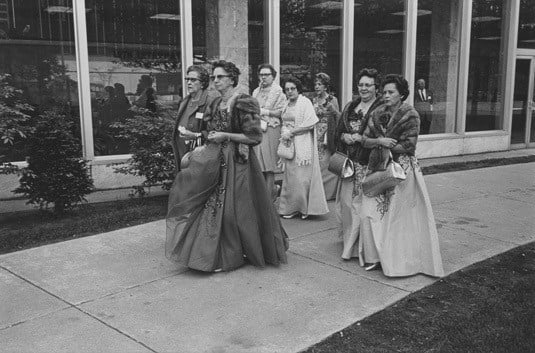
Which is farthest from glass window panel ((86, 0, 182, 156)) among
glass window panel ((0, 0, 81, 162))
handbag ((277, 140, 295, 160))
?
handbag ((277, 140, 295, 160))

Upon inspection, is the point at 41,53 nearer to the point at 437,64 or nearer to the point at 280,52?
the point at 280,52

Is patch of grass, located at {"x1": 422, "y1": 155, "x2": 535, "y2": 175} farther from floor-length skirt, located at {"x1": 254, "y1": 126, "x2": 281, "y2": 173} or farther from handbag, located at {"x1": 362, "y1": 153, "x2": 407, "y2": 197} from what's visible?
handbag, located at {"x1": 362, "y1": 153, "x2": 407, "y2": 197}

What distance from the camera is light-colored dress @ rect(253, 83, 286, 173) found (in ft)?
23.9

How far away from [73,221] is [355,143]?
11.9 ft

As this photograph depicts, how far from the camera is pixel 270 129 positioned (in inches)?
291

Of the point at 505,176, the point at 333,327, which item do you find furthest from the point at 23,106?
the point at 505,176

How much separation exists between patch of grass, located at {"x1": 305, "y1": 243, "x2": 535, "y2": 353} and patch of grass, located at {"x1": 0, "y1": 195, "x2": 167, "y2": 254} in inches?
143

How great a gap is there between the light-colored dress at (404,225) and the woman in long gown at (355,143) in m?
0.20

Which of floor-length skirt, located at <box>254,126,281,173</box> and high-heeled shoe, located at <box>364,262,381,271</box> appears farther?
floor-length skirt, located at <box>254,126,281,173</box>

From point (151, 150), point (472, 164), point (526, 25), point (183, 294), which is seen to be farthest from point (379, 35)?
point (183, 294)

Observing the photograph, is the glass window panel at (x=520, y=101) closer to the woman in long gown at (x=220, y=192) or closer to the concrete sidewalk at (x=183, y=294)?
the concrete sidewalk at (x=183, y=294)

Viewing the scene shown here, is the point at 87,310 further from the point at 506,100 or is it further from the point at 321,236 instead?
the point at 506,100

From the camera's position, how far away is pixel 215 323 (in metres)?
4.18

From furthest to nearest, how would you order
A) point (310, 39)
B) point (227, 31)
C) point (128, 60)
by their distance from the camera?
point (310, 39) < point (227, 31) < point (128, 60)
